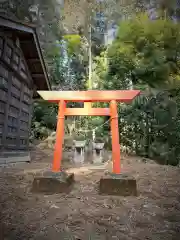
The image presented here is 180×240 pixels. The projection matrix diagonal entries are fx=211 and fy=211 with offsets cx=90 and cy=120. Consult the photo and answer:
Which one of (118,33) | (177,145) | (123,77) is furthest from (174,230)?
(118,33)

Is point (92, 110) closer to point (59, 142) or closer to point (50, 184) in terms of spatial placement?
point (59, 142)

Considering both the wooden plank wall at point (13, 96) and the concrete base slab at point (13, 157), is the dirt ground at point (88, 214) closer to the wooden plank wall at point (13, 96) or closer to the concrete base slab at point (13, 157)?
the concrete base slab at point (13, 157)

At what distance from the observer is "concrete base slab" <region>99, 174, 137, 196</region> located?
181 inches

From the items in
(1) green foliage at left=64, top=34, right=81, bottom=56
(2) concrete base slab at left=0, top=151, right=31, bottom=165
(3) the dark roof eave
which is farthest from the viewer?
(1) green foliage at left=64, top=34, right=81, bottom=56

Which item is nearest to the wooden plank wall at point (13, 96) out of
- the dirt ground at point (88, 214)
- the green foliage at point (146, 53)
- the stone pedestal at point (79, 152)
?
the stone pedestal at point (79, 152)

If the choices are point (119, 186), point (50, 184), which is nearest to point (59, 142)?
point (50, 184)

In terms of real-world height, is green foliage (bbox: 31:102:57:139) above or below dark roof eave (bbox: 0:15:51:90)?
below

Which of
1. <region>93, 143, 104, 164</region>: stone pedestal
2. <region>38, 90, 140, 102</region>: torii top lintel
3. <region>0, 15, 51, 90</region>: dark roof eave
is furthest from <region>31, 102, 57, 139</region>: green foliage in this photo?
<region>38, 90, 140, 102</region>: torii top lintel

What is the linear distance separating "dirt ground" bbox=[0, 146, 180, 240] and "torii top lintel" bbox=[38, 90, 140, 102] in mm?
2206

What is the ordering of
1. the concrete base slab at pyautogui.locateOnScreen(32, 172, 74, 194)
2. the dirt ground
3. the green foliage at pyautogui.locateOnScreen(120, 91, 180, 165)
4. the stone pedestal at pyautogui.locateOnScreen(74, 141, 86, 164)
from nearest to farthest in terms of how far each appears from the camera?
the dirt ground, the concrete base slab at pyautogui.locateOnScreen(32, 172, 74, 194), the stone pedestal at pyautogui.locateOnScreen(74, 141, 86, 164), the green foliage at pyautogui.locateOnScreen(120, 91, 180, 165)

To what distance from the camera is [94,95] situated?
17.5ft

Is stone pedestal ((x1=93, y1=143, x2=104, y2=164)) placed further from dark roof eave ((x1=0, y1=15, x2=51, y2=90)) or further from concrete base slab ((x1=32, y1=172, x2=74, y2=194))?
dark roof eave ((x1=0, y1=15, x2=51, y2=90))

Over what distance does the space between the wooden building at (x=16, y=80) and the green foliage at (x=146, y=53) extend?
8490 millimetres

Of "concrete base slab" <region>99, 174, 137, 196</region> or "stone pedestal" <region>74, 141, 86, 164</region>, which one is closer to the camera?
"concrete base slab" <region>99, 174, 137, 196</region>
